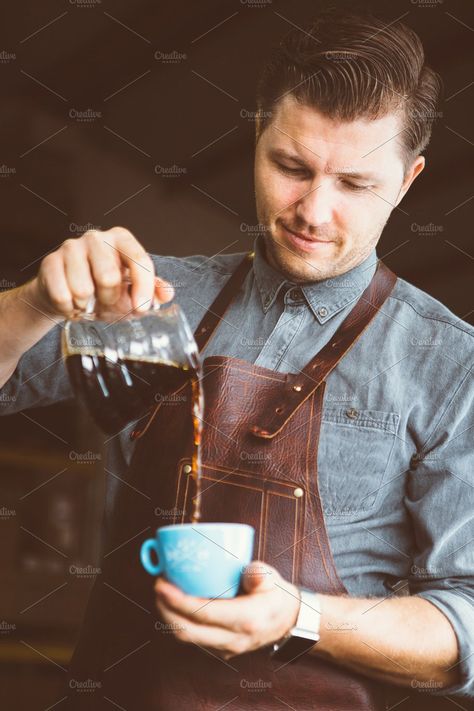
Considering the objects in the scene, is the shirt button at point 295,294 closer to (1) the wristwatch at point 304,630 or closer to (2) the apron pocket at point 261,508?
(2) the apron pocket at point 261,508

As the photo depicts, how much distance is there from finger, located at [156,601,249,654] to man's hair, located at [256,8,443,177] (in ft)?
1.89

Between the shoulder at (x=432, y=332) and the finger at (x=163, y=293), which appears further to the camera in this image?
the shoulder at (x=432, y=332)

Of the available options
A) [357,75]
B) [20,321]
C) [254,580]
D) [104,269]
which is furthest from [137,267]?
[357,75]

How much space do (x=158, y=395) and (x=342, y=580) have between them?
0.93 ft

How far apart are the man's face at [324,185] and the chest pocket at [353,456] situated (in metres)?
0.18

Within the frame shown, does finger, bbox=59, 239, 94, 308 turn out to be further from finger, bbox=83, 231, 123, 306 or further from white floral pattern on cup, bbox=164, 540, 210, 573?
white floral pattern on cup, bbox=164, 540, 210, 573

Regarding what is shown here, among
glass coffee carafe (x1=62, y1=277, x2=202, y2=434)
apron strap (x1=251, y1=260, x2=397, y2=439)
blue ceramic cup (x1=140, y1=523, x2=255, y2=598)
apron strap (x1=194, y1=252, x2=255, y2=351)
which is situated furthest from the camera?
apron strap (x1=194, y1=252, x2=255, y2=351)

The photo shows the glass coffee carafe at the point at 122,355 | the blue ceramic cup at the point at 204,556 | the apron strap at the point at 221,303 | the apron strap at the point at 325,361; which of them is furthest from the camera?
the apron strap at the point at 221,303

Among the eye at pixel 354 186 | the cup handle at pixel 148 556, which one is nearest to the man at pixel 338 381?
the eye at pixel 354 186

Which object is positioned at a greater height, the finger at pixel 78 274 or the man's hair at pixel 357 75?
the man's hair at pixel 357 75

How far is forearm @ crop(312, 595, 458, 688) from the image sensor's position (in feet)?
2.66

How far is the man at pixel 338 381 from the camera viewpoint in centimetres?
82

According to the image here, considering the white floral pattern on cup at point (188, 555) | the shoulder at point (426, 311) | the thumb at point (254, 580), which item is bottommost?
the thumb at point (254, 580)

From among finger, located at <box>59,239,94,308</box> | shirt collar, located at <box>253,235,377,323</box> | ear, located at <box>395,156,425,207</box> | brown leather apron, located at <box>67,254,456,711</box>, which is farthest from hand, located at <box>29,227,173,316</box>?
ear, located at <box>395,156,425,207</box>
